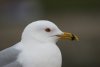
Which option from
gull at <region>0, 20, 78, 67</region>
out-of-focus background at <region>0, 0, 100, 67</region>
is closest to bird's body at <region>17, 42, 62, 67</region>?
gull at <region>0, 20, 78, 67</region>

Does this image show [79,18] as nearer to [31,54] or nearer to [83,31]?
[83,31]

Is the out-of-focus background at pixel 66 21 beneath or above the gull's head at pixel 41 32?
beneath

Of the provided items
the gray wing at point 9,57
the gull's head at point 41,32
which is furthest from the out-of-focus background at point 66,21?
the gray wing at point 9,57

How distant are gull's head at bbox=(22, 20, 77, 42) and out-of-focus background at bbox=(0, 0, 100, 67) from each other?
244 centimetres

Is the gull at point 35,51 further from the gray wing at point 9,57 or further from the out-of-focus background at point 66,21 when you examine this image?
the out-of-focus background at point 66,21

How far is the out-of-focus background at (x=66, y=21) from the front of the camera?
18.2ft

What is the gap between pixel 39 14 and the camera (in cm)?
762

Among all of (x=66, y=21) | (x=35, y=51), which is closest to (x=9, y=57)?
(x=35, y=51)

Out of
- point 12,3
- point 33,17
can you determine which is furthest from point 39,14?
point 12,3

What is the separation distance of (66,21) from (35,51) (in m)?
4.97

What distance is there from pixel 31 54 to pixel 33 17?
484 cm

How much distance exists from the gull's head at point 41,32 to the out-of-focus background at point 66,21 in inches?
96.0

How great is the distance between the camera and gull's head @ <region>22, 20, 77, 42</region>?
263cm

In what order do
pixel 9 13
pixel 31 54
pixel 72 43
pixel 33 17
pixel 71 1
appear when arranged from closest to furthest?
pixel 31 54 → pixel 72 43 → pixel 33 17 → pixel 9 13 → pixel 71 1
